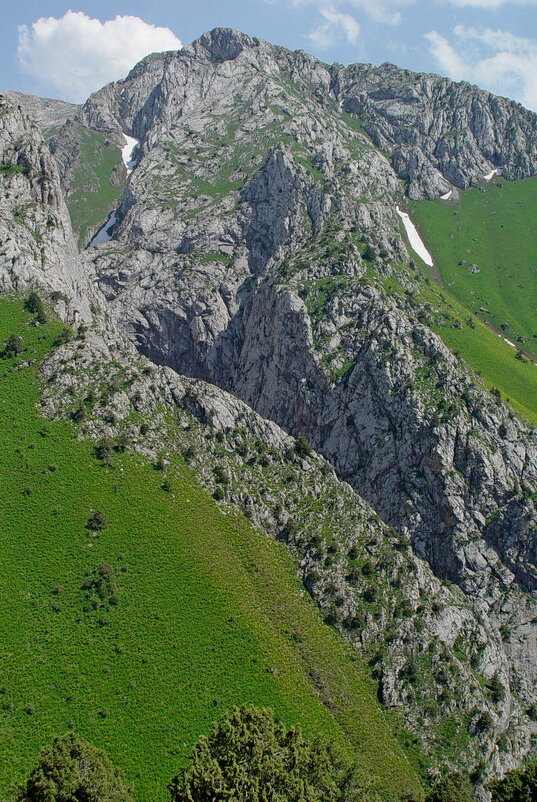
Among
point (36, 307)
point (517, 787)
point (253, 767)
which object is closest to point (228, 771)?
point (253, 767)

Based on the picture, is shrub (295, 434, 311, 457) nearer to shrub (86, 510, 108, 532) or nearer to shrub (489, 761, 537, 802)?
shrub (86, 510, 108, 532)

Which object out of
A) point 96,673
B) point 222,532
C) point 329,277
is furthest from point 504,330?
point 96,673

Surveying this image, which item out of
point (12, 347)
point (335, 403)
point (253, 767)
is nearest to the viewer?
point (253, 767)

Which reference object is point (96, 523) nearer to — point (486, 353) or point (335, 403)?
point (335, 403)

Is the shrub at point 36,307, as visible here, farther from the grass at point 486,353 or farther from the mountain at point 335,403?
the grass at point 486,353

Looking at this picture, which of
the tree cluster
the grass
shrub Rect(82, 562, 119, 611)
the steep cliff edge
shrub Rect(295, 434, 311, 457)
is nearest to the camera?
the tree cluster

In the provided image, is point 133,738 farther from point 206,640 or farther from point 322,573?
point 322,573

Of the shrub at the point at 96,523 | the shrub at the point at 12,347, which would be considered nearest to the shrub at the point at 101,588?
the shrub at the point at 96,523

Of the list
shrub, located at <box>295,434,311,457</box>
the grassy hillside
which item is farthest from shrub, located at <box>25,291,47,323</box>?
shrub, located at <box>295,434,311,457</box>
